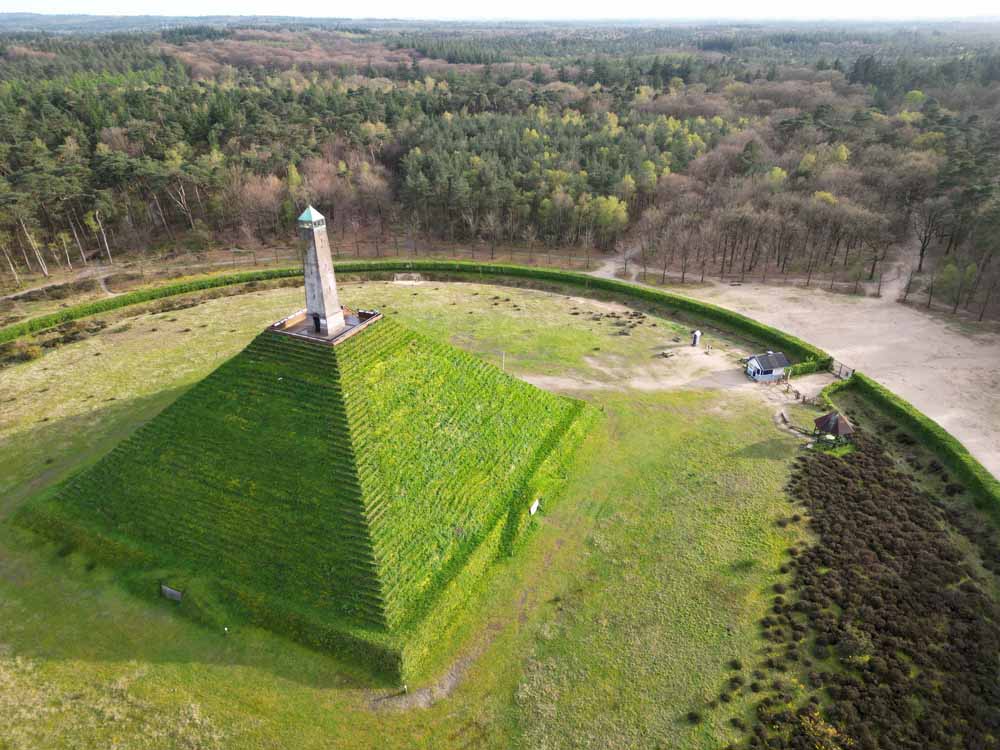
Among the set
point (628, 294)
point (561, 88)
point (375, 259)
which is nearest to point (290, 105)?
point (375, 259)

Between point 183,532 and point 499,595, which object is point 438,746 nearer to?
point 499,595

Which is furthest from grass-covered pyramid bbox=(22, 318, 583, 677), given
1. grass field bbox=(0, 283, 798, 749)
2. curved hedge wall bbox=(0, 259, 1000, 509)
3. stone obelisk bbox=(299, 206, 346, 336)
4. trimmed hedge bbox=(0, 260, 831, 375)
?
trimmed hedge bbox=(0, 260, 831, 375)

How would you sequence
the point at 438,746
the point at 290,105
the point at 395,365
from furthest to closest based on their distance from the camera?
the point at 290,105 < the point at 395,365 < the point at 438,746

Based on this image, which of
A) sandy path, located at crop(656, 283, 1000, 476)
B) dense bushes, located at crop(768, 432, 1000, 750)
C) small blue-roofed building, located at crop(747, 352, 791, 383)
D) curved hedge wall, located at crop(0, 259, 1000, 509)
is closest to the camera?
dense bushes, located at crop(768, 432, 1000, 750)

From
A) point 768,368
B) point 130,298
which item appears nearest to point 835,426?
point 768,368

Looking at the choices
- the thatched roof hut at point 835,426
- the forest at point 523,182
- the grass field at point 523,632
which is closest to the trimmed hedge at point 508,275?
the forest at point 523,182

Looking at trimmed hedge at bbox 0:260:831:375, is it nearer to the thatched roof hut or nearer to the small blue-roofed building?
the small blue-roofed building
